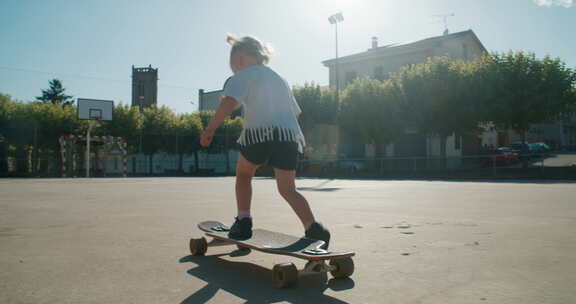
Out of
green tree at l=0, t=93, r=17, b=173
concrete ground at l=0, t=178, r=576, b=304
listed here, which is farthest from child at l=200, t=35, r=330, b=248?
green tree at l=0, t=93, r=17, b=173

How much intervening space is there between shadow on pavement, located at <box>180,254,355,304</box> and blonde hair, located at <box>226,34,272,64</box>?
4.78ft

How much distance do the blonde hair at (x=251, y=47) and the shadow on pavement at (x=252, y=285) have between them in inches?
57.3

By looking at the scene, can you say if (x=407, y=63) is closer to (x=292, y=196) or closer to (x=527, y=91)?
(x=527, y=91)

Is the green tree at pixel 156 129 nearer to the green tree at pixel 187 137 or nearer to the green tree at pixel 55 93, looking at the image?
the green tree at pixel 187 137

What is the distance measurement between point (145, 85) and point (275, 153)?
7418 cm

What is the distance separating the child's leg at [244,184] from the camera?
320 cm

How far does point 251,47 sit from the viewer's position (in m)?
3.36

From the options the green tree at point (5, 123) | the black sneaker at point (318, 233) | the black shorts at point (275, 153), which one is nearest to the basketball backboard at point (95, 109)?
the green tree at point (5, 123)

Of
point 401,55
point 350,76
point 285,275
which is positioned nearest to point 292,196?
point 285,275

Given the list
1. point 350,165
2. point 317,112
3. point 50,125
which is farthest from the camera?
point 317,112

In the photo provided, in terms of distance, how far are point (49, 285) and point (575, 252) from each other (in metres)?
3.51

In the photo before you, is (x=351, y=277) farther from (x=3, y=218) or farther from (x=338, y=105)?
(x=338, y=105)

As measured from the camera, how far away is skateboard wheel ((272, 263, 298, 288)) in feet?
7.98

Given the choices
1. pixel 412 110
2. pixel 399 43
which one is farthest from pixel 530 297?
pixel 399 43
